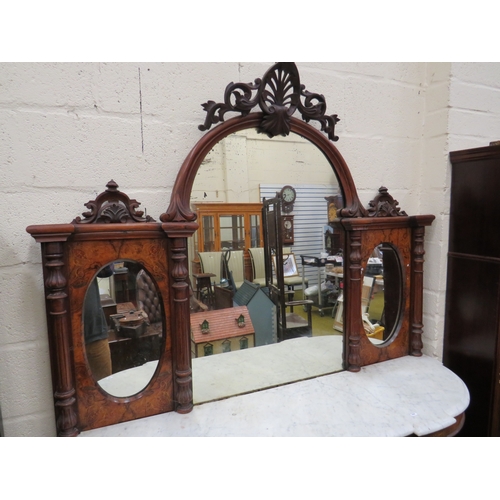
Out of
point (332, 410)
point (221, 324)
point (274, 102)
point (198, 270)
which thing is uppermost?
point (274, 102)

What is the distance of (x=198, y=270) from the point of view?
0.96 meters

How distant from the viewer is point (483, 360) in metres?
1.11

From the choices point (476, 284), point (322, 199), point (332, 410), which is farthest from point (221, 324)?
point (476, 284)

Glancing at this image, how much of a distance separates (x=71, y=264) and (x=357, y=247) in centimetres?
80

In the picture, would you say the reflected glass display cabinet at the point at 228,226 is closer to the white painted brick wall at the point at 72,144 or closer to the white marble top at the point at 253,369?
the white painted brick wall at the point at 72,144

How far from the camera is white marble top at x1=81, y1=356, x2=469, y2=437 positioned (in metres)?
0.82

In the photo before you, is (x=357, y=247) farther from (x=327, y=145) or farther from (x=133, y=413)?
(x=133, y=413)

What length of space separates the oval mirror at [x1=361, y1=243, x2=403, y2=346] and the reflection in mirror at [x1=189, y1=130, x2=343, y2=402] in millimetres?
110

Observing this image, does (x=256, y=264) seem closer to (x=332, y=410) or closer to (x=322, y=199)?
(x=322, y=199)

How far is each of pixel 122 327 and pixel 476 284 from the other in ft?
3.64

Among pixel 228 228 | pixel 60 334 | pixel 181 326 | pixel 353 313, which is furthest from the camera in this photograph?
pixel 353 313

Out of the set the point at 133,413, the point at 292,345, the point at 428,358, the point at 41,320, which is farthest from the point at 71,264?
the point at 428,358

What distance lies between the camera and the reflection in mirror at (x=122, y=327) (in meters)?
0.83

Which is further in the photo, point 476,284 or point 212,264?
point 476,284
